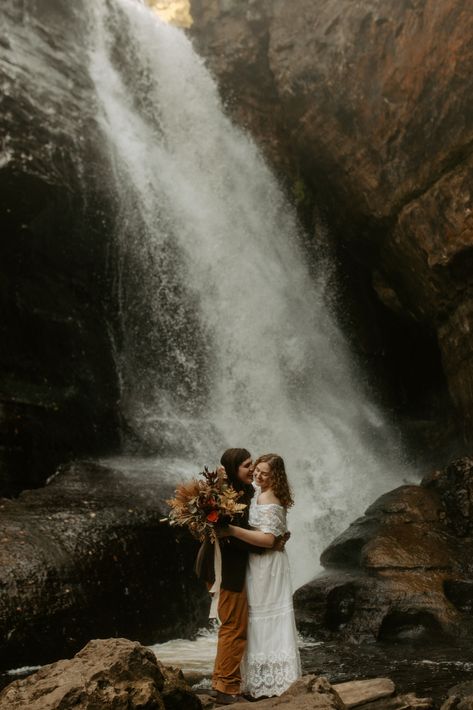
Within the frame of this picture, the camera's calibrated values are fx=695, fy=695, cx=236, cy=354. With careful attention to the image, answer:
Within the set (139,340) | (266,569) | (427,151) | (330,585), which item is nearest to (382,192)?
(427,151)

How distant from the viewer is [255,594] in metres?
5.62

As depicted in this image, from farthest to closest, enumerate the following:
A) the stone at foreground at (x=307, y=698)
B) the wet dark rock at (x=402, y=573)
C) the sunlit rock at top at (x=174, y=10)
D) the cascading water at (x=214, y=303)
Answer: the sunlit rock at top at (x=174, y=10) < the cascading water at (x=214, y=303) < the wet dark rock at (x=402, y=573) < the stone at foreground at (x=307, y=698)

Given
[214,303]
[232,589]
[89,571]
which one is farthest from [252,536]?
[214,303]

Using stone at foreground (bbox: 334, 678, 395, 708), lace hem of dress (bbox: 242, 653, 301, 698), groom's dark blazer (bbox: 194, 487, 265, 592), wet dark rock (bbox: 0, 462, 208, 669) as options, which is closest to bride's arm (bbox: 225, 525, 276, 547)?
groom's dark blazer (bbox: 194, 487, 265, 592)

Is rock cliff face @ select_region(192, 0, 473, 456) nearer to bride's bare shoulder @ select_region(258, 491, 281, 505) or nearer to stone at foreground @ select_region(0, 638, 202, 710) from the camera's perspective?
bride's bare shoulder @ select_region(258, 491, 281, 505)

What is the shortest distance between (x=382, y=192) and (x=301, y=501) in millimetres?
6569

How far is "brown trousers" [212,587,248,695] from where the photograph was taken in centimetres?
546

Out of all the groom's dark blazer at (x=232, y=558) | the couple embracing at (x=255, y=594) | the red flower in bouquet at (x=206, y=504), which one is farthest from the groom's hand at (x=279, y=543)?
the red flower in bouquet at (x=206, y=504)

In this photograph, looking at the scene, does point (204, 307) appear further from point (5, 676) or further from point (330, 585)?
point (5, 676)

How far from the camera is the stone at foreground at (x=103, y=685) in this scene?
406 cm

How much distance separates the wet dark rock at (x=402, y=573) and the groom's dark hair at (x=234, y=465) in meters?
4.33

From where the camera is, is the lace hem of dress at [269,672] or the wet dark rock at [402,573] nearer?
the lace hem of dress at [269,672]

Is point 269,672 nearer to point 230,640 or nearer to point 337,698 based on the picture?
point 230,640

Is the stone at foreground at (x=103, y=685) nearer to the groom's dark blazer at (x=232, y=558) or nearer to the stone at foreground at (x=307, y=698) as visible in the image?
the stone at foreground at (x=307, y=698)
